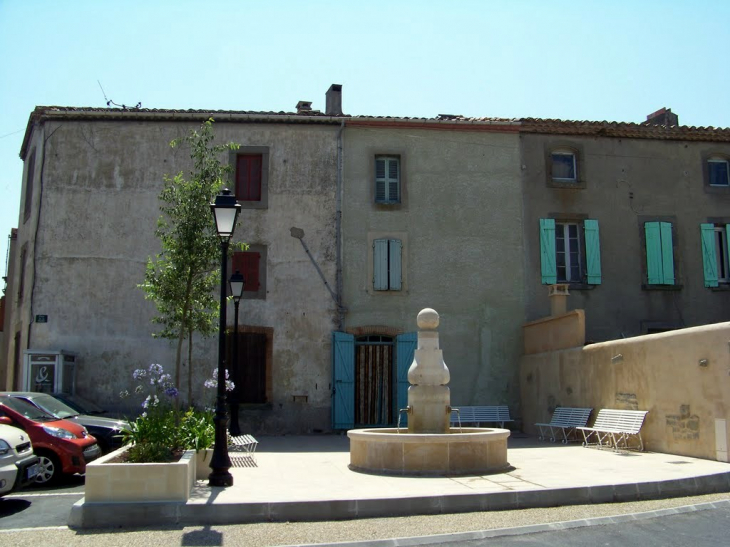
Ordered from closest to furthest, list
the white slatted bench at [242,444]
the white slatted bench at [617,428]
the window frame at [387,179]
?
the white slatted bench at [242,444] → the white slatted bench at [617,428] → the window frame at [387,179]

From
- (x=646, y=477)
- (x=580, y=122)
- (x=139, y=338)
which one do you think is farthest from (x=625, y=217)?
(x=139, y=338)

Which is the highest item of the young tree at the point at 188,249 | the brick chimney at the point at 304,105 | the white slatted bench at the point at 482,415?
the brick chimney at the point at 304,105

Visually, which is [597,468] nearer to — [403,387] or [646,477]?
[646,477]

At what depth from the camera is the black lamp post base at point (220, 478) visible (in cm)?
902

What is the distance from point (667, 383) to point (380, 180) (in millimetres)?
9576

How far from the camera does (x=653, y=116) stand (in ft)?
75.1

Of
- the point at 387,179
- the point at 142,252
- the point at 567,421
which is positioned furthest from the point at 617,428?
the point at 142,252

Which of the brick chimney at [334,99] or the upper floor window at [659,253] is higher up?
the brick chimney at [334,99]

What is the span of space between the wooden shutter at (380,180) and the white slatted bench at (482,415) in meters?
A: 5.91

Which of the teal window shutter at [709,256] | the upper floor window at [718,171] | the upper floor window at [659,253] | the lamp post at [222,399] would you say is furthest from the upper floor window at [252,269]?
the upper floor window at [718,171]

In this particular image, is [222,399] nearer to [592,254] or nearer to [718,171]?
[592,254]

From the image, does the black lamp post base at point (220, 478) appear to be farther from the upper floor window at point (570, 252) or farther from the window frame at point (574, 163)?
the window frame at point (574, 163)

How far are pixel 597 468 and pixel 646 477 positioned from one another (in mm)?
1230

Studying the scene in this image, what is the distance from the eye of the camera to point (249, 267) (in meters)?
18.9
